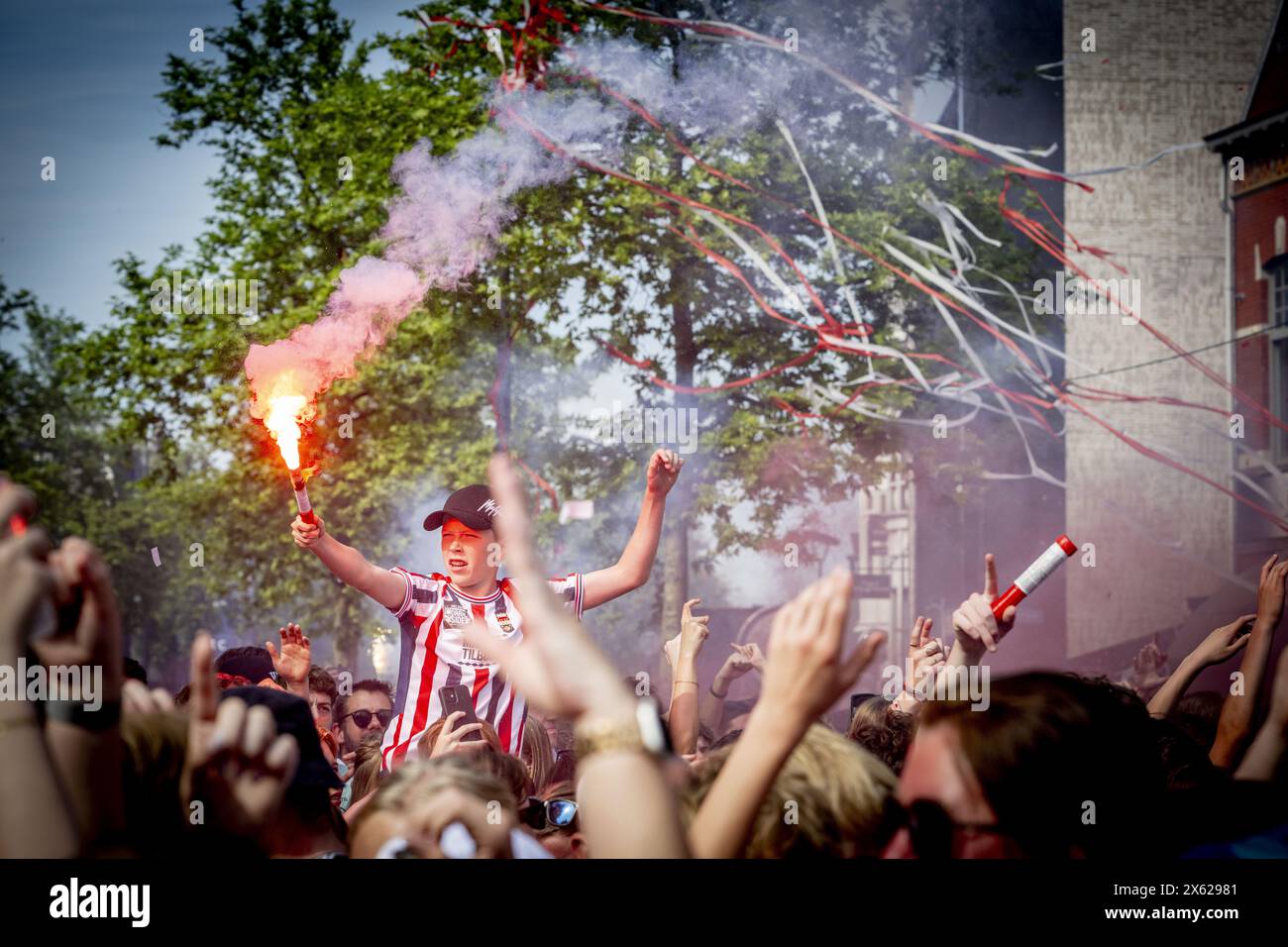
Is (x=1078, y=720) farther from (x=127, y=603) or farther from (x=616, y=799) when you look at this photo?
(x=127, y=603)

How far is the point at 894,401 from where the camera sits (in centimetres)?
1423

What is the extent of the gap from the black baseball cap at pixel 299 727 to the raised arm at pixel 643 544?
181 centimetres

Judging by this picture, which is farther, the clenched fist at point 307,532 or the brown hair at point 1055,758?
the clenched fist at point 307,532

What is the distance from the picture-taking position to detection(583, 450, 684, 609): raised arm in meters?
4.20

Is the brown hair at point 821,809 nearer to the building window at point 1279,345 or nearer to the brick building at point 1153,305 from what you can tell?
the building window at point 1279,345

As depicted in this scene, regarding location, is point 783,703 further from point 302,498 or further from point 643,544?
point 302,498

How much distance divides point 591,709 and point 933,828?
752 mm

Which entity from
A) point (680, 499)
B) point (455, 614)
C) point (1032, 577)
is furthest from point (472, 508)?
point (680, 499)

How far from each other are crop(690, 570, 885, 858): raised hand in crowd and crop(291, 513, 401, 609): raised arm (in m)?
2.76

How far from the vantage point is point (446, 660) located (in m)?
4.67

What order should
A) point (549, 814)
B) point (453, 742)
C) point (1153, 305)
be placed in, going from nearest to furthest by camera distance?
point (549, 814) → point (453, 742) → point (1153, 305)

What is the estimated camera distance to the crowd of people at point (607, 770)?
1658 millimetres

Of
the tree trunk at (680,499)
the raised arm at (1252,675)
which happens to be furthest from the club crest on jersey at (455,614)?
the tree trunk at (680,499)
